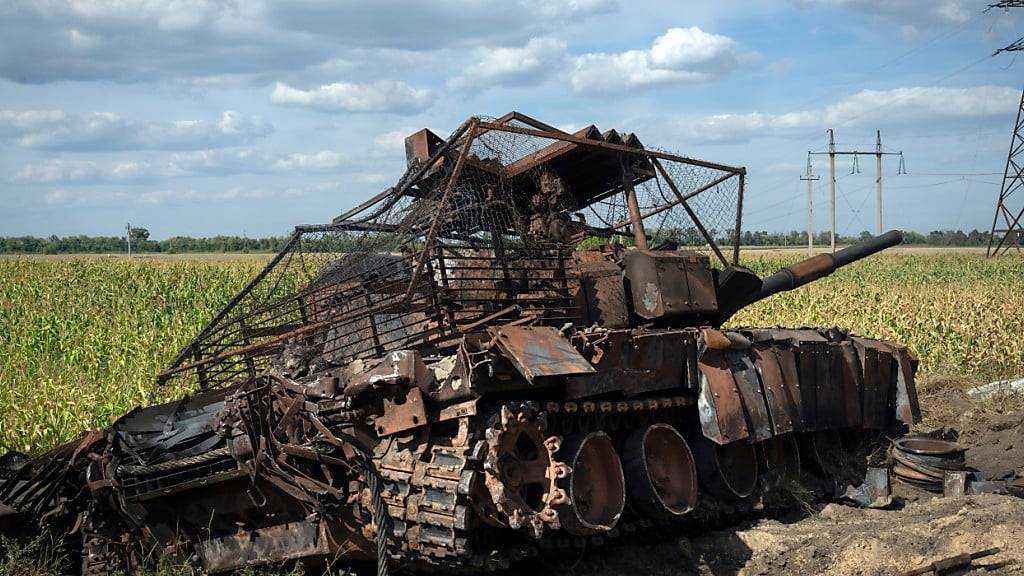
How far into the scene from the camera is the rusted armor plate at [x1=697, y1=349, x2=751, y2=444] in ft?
31.7

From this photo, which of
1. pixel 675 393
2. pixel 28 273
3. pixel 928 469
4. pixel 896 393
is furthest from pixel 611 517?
pixel 28 273

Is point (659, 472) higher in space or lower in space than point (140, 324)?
lower

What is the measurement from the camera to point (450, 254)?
29.4 ft

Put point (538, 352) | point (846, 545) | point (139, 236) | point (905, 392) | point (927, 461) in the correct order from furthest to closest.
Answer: point (139, 236), point (905, 392), point (927, 461), point (846, 545), point (538, 352)

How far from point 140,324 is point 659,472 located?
11.1m

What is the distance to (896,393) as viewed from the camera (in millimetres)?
12992

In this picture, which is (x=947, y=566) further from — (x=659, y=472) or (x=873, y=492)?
(x=873, y=492)

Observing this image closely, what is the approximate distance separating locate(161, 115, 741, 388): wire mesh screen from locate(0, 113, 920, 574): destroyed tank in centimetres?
3

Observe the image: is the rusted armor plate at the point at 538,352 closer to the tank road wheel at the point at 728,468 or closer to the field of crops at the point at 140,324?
the tank road wheel at the point at 728,468

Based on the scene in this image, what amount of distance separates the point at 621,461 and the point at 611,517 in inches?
28.8

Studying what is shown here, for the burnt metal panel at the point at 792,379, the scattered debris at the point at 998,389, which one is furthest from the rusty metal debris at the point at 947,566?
the scattered debris at the point at 998,389

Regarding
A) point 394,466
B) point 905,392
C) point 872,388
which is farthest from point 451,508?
point 905,392

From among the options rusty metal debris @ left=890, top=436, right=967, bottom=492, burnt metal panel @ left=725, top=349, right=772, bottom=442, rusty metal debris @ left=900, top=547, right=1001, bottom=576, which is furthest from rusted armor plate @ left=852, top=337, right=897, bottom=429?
rusty metal debris @ left=900, top=547, right=1001, bottom=576

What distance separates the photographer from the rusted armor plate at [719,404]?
9.66 m
